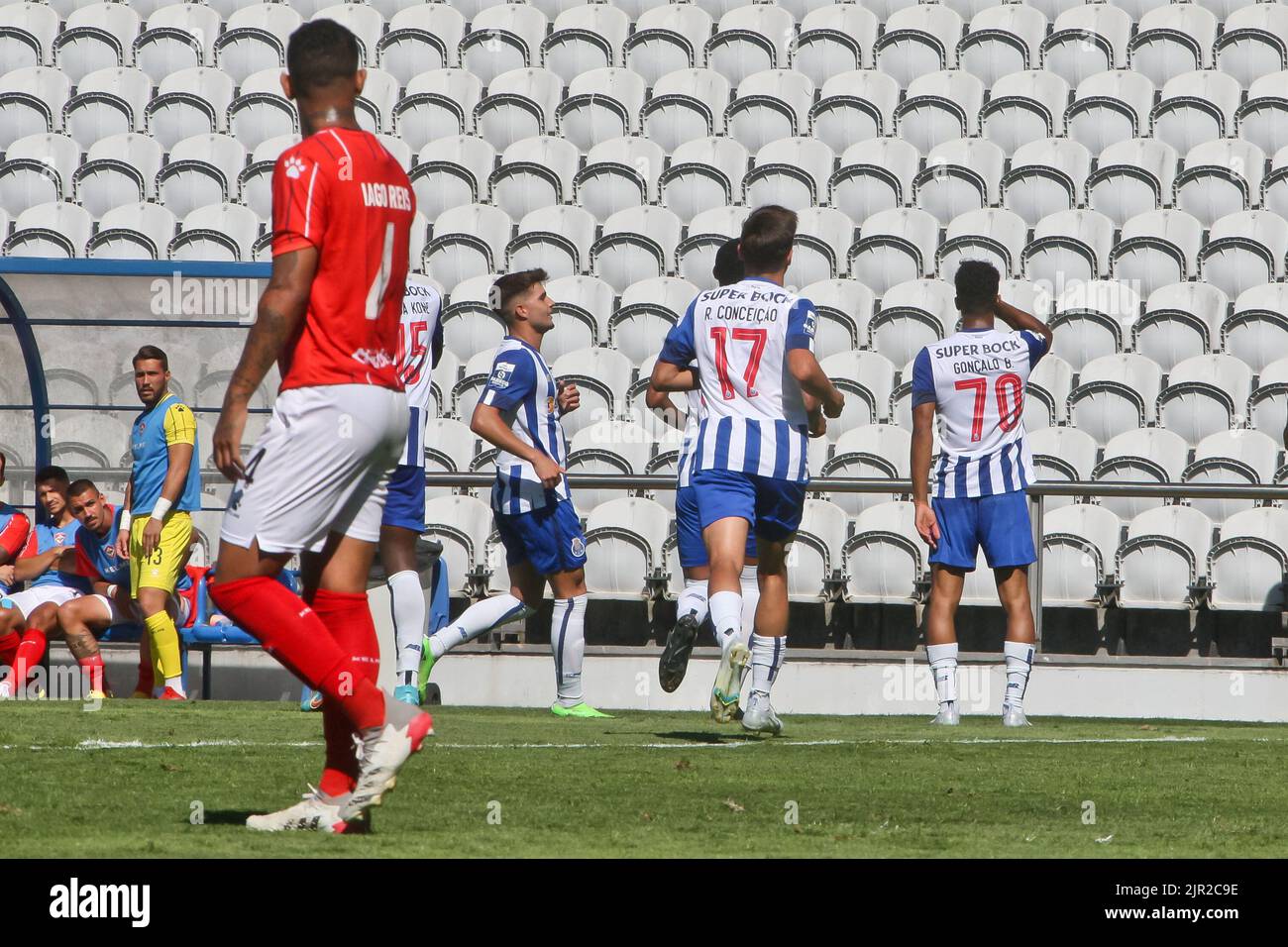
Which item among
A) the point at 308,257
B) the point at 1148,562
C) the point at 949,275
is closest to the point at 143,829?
the point at 308,257

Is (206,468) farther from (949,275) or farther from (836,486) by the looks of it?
(949,275)

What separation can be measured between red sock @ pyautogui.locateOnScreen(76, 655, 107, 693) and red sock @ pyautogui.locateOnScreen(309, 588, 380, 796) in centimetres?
571

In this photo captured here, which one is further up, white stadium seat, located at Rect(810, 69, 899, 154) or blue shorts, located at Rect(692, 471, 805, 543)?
white stadium seat, located at Rect(810, 69, 899, 154)

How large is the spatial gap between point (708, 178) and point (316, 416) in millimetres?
11051

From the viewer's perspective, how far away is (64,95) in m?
15.5

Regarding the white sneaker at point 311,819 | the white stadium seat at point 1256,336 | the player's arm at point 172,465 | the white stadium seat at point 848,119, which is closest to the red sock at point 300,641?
the white sneaker at point 311,819

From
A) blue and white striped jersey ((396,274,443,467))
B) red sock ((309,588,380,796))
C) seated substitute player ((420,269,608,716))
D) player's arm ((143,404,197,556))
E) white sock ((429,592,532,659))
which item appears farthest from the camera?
player's arm ((143,404,197,556))

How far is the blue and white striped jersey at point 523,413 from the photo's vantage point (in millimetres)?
7305

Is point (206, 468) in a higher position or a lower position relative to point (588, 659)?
higher

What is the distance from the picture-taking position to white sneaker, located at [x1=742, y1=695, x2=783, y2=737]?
610 cm

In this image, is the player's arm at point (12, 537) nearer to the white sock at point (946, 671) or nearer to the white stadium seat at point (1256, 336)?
the white sock at point (946, 671)

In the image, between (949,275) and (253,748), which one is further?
(949,275)

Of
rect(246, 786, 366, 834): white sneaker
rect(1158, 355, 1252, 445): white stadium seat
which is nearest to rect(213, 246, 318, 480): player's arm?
rect(246, 786, 366, 834): white sneaker

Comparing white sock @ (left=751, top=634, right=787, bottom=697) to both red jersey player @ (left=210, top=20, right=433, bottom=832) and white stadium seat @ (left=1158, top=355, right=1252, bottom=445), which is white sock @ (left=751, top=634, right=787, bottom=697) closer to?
red jersey player @ (left=210, top=20, right=433, bottom=832)
